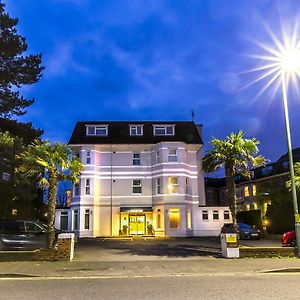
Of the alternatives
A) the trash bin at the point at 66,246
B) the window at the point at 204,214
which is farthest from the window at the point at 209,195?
the trash bin at the point at 66,246

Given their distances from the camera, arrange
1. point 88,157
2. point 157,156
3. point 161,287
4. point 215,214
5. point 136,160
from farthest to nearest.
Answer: point 136,160 → point 215,214 → point 157,156 → point 88,157 → point 161,287

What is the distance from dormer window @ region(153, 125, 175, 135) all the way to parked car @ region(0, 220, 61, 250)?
24.2 meters

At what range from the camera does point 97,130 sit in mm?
45219

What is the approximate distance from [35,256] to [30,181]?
1922 cm

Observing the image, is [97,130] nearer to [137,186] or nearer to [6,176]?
[137,186]

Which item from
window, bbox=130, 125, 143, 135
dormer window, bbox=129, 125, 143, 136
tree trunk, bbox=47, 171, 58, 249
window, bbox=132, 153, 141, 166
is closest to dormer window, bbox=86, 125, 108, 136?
dormer window, bbox=129, 125, 143, 136

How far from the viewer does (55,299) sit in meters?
9.10

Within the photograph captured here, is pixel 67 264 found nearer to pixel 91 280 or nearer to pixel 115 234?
pixel 91 280

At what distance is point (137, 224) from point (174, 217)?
428 cm

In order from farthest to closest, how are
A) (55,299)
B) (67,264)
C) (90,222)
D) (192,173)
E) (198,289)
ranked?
(192,173) < (90,222) < (67,264) < (198,289) < (55,299)

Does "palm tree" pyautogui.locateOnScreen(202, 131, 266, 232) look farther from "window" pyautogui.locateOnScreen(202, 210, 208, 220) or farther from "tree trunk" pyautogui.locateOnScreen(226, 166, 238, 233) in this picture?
"window" pyautogui.locateOnScreen(202, 210, 208, 220)

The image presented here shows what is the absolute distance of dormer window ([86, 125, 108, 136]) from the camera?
4500 cm

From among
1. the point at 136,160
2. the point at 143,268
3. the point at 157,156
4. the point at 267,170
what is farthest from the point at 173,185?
the point at 267,170

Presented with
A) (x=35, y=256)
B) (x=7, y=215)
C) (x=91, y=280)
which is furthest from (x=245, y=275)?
(x=7, y=215)
